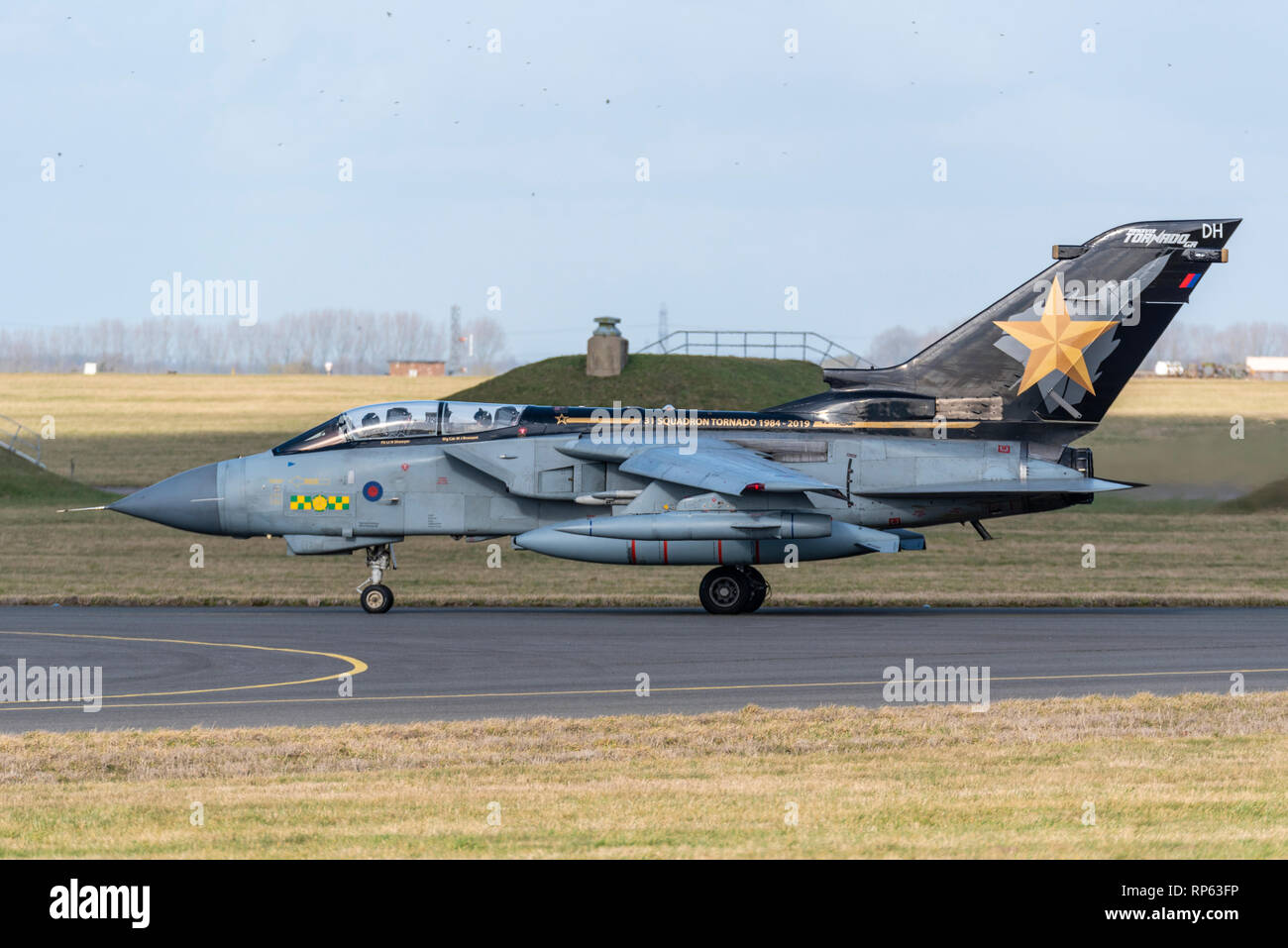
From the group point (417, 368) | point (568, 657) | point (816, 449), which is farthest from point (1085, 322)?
point (417, 368)

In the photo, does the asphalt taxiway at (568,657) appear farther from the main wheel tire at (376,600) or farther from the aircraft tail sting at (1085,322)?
the aircraft tail sting at (1085,322)

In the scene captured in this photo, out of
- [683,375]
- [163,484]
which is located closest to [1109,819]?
[163,484]

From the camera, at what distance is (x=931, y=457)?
2502cm

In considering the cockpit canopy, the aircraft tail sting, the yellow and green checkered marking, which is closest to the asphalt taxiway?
the yellow and green checkered marking

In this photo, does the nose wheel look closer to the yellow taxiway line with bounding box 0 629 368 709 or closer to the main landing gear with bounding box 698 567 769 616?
the yellow taxiway line with bounding box 0 629 368 709

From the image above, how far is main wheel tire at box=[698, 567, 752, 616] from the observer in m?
24.4

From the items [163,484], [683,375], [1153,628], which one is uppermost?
[683,375]

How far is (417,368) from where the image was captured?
155375mm

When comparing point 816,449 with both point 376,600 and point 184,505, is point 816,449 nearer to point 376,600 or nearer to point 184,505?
point 376,600

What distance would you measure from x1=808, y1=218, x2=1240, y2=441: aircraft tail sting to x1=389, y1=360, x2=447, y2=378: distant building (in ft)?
421

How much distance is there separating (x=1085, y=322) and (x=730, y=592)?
7.47m
